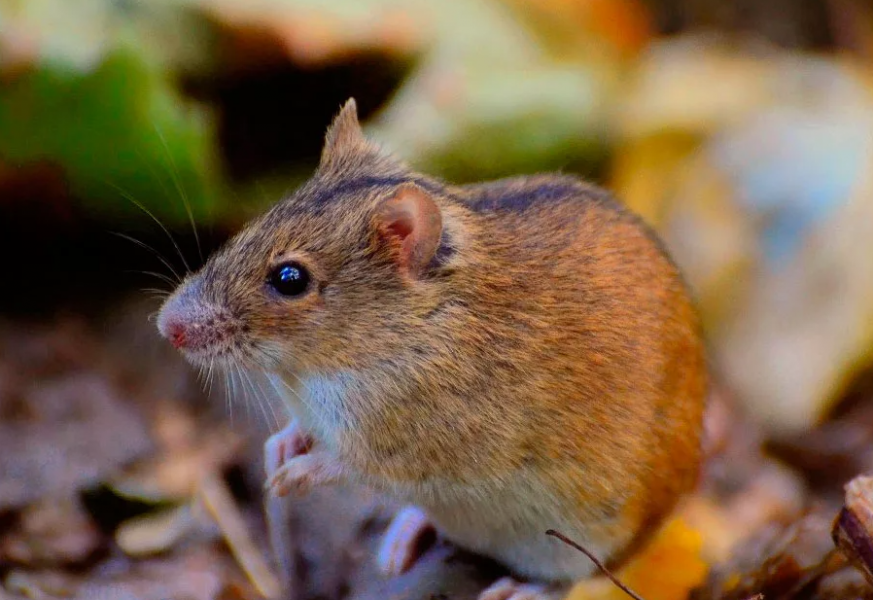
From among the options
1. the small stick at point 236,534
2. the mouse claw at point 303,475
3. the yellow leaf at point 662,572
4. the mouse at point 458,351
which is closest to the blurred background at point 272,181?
the small stick at point 236,534

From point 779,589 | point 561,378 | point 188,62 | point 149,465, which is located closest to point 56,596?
point 149,465

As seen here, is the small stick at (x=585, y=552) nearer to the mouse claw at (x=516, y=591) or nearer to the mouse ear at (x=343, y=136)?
the mouse claw at (x=516, y=591)

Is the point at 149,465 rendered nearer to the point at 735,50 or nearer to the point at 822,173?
the point at 822,173

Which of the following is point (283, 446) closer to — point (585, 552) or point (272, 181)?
point (585, 552)

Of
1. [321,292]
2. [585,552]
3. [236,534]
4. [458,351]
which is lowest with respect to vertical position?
[236,534]

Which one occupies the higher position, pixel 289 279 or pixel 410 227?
pixel 410 227

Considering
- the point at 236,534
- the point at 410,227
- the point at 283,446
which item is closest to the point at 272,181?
the point at 236,534

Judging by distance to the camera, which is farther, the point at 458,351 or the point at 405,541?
the point at 405,541
